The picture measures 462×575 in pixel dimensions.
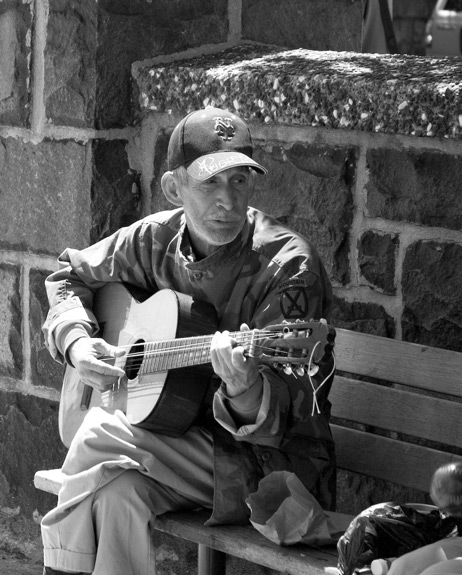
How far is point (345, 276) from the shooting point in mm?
3805

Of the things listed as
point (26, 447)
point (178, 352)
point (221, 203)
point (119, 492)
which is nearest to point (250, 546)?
point (119, 492)

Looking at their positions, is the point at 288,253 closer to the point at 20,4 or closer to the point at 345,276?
the point at 345,276

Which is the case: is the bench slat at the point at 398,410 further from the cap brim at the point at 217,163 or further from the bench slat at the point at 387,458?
the cap brim at the point at 217,163

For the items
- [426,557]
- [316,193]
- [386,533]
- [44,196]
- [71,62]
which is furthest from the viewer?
[44,196]

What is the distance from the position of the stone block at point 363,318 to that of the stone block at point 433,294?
0.21 feet

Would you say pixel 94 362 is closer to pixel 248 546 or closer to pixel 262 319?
pixel 262 319

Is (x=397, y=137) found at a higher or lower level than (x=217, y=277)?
higher

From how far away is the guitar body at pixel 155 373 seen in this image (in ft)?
11.2

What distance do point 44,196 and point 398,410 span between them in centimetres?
147

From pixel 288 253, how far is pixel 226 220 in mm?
173

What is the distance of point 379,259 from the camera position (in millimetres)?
3713

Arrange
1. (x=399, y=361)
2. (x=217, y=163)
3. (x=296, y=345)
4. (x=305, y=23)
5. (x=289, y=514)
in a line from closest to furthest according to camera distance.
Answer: (x=296, y=345) → (x=289, y=514) → (x=217, y=163) → (x=399, y=361) → (x=305, y=23)

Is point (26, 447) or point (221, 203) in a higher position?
point (221, 203)

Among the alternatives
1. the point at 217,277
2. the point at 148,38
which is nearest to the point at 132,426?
the point at 217,277
